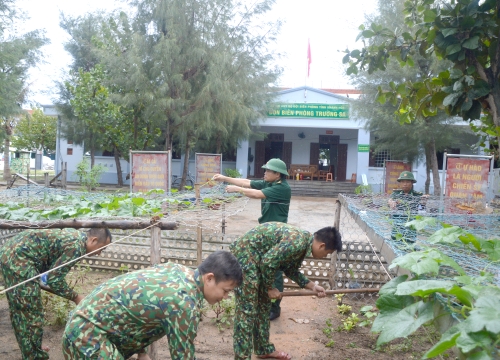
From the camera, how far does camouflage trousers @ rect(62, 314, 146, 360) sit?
200 centimetres

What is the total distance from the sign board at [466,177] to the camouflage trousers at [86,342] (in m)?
7.52

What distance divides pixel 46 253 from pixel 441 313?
2.72 m

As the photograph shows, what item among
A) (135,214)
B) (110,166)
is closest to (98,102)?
A: (110,166)

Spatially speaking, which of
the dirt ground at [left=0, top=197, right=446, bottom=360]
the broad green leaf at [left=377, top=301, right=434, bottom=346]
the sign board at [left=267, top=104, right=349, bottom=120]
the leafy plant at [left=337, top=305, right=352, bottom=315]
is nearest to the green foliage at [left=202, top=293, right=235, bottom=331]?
the dirt ground at [left=0, top=197, right=446, bottom=360]

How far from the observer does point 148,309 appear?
196 centimetres

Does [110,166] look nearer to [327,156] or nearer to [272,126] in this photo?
[272,126]

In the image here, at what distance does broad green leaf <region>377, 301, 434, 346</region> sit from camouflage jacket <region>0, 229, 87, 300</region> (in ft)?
7.71

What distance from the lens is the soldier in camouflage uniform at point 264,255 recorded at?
10.9 feet

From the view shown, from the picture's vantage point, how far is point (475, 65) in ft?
10.6

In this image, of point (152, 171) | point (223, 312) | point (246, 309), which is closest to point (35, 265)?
point (246, 309)

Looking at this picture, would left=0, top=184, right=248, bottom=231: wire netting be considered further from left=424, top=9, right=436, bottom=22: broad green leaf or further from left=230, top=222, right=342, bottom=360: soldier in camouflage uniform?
left=424, top=9, right=436, bottom=22: broad green leaf

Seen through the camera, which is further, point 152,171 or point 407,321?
point 152,171

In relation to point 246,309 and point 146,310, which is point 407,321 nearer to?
point 146,310

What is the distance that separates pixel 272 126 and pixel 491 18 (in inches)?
746
